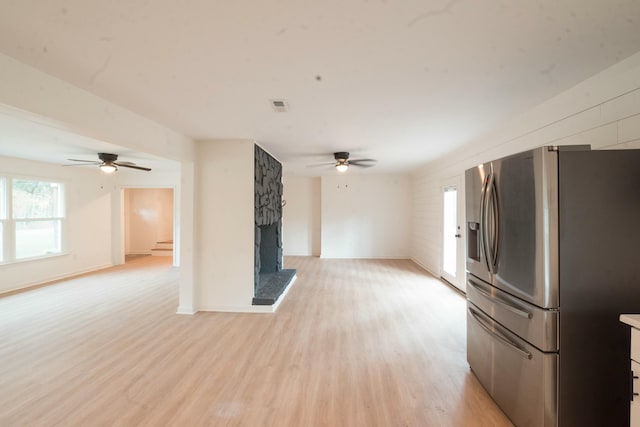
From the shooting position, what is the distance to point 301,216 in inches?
327

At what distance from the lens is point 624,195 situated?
5.08 feet

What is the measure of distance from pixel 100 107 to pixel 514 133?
170 inches

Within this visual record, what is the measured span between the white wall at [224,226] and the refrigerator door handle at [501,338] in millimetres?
2854

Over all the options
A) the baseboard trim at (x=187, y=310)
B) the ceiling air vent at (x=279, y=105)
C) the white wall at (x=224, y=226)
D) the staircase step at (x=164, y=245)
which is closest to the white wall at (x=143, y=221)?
the staircase step at (x=164, y=245)

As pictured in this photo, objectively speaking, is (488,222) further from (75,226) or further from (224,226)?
(75,226)

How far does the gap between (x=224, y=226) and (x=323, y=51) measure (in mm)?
2920

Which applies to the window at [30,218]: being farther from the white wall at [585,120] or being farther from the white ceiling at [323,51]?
the white wall at [585,120]

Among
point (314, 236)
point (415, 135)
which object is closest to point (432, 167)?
point (415, 135)

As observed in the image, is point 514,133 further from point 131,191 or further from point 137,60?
point 131,191

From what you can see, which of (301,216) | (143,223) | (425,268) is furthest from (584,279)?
(143,223)

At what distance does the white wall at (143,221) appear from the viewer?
8930 millimetres

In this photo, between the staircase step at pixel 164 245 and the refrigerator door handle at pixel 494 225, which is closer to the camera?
the refrigerator door handle at pixel 494 225

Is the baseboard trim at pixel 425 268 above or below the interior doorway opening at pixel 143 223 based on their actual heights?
below

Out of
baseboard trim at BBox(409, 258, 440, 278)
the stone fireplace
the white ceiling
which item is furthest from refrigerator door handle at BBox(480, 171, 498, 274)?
baseboard trim at BBox(409, 258, 440, 278)
